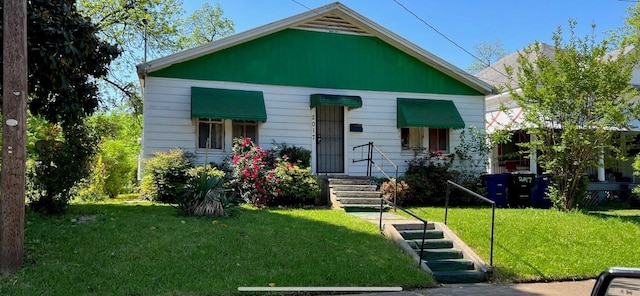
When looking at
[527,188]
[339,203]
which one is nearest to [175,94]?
[339,203]

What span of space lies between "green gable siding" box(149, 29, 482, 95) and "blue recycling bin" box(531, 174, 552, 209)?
3598 millimetres

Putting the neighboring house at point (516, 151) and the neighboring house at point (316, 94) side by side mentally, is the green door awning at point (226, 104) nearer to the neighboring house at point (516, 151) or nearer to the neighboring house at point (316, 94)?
the neighboring house at point (316, 94)

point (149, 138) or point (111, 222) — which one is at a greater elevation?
point (149, 138)

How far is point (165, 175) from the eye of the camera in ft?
39.9

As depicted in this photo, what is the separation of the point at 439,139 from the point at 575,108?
4.59 meters

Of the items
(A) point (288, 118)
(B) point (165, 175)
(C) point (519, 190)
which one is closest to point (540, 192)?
(C) point (519, 190)

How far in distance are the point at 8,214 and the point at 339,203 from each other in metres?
7.58

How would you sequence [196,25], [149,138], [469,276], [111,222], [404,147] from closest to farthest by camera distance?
[469,276] → [111,222] → [149,138] → [404,147] → [196,25]

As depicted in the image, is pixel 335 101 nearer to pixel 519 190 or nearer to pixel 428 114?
pixel 428 114

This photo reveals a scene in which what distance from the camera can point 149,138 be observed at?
43.3 feet

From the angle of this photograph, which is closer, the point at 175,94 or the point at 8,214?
the point at 8,214

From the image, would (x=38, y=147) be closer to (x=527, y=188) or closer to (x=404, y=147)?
(x=404, y=147)

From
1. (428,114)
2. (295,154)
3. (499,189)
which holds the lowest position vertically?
(499,189)

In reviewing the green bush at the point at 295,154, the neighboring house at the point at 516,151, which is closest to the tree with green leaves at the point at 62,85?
the green bush at the point at 295,154
